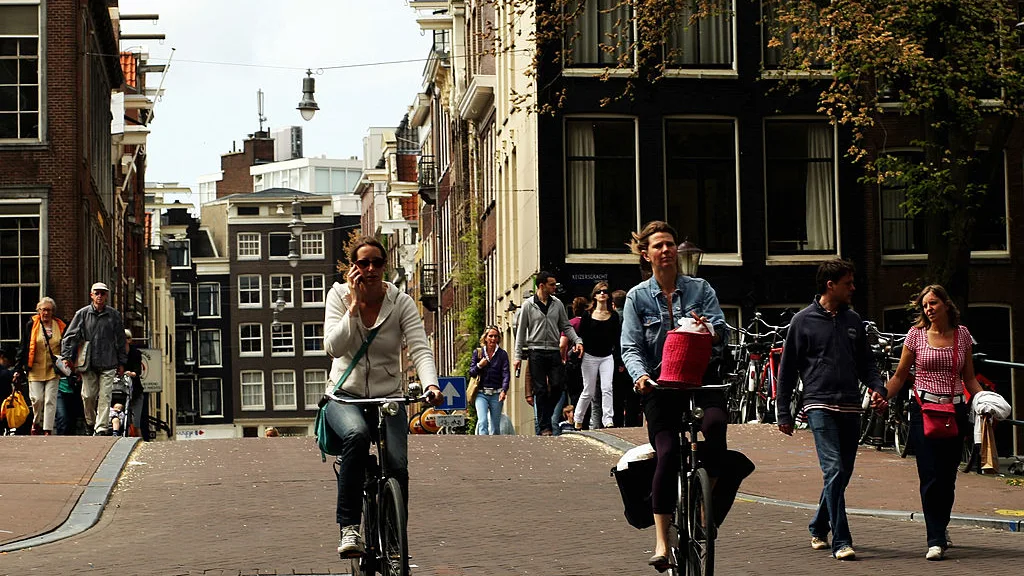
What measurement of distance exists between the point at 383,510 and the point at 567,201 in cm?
2401

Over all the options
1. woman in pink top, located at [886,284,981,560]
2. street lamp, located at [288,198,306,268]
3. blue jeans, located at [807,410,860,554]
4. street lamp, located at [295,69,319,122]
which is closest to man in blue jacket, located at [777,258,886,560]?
blue jeans, located at [807,410,860,554]

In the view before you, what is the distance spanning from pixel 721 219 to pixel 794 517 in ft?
64.8

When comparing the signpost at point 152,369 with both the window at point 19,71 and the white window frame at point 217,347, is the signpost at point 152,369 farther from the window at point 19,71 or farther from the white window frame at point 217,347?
the white window frame at point 217,347

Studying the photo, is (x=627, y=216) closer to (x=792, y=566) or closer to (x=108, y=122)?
(x=108, y=122)

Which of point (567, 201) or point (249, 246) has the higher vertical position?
point (249, 246)

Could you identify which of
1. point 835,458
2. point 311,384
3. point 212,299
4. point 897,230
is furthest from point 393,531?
point 212,299

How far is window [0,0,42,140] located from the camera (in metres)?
32.6

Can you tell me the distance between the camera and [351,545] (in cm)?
862

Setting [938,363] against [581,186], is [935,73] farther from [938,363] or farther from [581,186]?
[581,186]

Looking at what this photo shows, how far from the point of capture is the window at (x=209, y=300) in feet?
319

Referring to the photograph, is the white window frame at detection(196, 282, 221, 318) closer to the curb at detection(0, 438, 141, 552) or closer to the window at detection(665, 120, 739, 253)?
the window at detection(665, 120, 739, 253)

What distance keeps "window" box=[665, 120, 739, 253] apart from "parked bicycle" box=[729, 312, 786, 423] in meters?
7.85

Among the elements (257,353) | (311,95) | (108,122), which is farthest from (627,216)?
(257,353)

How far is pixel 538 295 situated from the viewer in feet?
66.6
